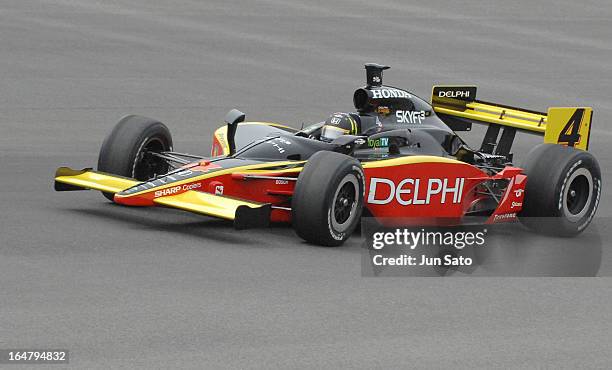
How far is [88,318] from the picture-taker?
28.7 feet

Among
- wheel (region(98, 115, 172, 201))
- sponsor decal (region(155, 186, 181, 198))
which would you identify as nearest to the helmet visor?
wheel (region(98, 115, 172, 201))

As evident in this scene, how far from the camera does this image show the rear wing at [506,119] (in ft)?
43.4

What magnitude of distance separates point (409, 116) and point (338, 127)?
0.88 m

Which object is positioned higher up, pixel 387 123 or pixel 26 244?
pixel 387 123

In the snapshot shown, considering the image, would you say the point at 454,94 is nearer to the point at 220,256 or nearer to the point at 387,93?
the point at 387,93

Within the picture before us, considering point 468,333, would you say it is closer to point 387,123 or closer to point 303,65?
point 387,123

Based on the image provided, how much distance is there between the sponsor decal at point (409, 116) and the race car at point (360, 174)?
0.01 meters

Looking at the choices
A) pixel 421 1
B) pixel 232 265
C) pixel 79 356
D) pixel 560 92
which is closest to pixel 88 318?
pixel 79 356

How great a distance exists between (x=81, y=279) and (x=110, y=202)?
3150 mm

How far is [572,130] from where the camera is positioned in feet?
43.6

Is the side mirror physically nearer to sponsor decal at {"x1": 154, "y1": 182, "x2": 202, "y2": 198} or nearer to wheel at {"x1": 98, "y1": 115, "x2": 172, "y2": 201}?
wheel at {"x1": 98, "y1": 115, "x2": 172, "y2": 201}

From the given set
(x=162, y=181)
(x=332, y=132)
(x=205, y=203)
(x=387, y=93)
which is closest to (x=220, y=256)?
(x=205, y=203)

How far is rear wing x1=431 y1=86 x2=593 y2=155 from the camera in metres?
Answer: 13.2

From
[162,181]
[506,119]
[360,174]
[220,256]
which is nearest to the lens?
[220,256]
